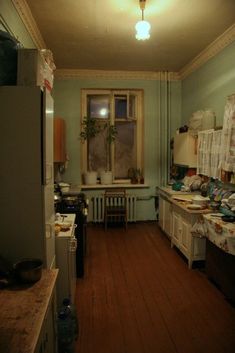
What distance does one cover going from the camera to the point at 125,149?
5824 mm

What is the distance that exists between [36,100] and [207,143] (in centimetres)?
284

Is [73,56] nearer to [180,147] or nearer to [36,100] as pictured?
[180,147]

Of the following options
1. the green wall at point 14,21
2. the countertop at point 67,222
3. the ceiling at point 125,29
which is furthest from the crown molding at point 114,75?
the countertop at point 67,222

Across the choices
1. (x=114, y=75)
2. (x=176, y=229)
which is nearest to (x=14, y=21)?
(x=114, y=75)

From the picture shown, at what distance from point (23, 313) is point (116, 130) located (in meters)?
4.71

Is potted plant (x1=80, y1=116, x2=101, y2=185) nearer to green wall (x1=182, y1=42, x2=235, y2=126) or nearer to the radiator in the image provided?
the radiator

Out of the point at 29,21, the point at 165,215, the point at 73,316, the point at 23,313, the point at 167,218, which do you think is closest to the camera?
the point at 23,313

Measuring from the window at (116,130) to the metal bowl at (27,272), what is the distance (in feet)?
13.4

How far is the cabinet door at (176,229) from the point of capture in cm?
397

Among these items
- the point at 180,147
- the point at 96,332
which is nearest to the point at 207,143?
the point at 180,147

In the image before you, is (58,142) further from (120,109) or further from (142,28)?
(142,28)

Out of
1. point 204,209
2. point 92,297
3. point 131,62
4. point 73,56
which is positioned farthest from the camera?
point 131,62

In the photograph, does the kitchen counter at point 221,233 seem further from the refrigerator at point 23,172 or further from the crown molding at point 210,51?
the crown molding at point 210,51

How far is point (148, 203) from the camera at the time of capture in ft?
18.9
